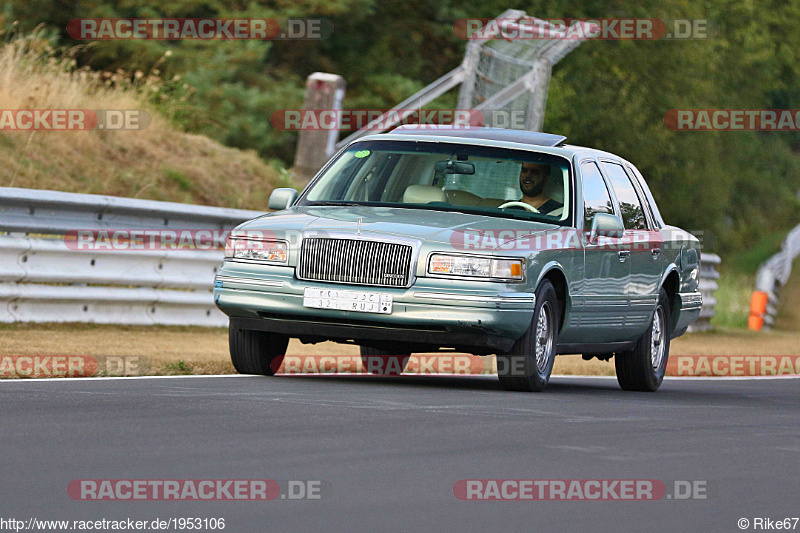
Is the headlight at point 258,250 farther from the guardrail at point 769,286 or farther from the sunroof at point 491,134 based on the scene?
the guardrail at point 769,286

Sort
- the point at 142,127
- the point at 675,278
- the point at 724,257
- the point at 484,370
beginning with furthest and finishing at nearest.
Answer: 1. the point at 724,257
2. the point at 142,127
3. the point at 484,370
4. the point at 675,278

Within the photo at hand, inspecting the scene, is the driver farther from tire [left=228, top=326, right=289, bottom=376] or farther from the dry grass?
the dry grass

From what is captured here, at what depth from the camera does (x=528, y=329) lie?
10562mm

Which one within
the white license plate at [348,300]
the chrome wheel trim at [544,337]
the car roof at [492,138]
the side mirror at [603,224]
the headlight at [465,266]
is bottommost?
the chrome wheel trim at [544,337]

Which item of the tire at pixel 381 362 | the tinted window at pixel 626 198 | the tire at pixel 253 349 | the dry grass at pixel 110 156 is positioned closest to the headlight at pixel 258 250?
the tire at pixel 253 349

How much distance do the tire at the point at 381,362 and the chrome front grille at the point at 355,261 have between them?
112 inches

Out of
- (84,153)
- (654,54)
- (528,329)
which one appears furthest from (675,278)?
(654,54)

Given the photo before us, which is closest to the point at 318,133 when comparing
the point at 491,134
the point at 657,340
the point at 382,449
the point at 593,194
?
the point at 657,340

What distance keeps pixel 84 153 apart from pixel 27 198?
18.4 ft

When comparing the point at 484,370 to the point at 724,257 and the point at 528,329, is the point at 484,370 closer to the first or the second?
the point at 528,329

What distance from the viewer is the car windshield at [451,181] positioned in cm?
1162

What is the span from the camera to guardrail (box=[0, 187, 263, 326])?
14.2 m

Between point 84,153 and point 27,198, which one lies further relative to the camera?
point 84,153

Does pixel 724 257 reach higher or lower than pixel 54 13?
lower
